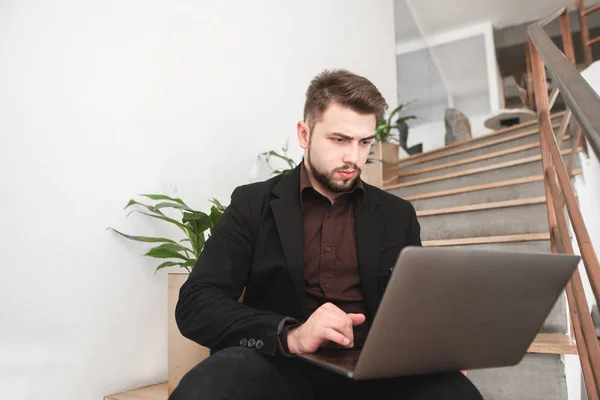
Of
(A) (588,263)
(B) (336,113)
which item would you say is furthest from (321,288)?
(A) (588,263)

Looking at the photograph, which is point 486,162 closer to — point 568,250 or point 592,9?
point 592,9

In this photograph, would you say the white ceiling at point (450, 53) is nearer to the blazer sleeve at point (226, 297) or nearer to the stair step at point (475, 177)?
the stair step at point (475, 177)

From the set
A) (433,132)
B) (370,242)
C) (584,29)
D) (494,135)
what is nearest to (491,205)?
(370,242)

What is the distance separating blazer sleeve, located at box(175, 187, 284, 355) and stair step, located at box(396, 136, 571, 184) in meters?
2.08

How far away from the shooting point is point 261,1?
92.4 inches

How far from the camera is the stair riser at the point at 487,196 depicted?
2.19m

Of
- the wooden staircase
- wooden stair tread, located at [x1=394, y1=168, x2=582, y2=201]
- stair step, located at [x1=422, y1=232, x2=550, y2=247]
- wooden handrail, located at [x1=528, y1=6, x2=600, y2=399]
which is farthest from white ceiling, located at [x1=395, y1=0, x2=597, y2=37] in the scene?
wooden handrail, located at [x1=528, y1=6, x2=600, y2=399]

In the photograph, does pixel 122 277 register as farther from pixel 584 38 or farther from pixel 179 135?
pixel 584 38

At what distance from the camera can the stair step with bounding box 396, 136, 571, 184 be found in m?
2.68

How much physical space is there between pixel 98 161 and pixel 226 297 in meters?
0.79

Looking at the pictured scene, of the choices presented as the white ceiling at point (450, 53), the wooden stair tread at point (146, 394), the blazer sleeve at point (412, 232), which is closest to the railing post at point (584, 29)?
the white ceiling at point (450, 53)

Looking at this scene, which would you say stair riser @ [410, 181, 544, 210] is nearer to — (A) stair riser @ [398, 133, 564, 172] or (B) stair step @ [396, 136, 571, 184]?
(B) stair step @ [396, 136, 571, 184]

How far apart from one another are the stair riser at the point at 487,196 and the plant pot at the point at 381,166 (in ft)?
1.21

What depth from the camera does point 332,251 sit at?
42.9 inches
